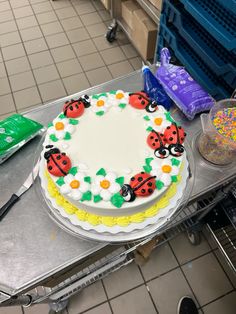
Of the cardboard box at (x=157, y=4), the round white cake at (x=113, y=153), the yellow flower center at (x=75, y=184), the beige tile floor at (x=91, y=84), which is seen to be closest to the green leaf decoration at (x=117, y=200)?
the round white cake at (x=113, y=153)

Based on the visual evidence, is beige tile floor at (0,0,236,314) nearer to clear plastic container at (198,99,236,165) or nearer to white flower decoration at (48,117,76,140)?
clear plastic container at (198,99,236,165)

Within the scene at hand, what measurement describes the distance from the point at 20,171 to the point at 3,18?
2623mm

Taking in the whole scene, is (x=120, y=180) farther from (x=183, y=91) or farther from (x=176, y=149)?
(x=183, y=91)

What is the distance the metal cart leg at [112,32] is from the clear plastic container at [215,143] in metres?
1.94

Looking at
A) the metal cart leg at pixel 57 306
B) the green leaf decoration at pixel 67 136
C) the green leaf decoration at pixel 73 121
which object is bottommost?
the metal cart leg at pixel 57 306

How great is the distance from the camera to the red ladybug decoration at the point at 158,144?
853mm

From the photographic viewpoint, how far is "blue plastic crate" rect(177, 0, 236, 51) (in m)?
1.06

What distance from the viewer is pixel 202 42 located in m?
1.29

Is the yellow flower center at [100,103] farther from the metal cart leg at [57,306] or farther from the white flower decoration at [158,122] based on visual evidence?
the metal cart leg at [57,306]

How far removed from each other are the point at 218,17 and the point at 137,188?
0.87 metres

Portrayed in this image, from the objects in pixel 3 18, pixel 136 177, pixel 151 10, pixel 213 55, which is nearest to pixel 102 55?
pixel 151 10

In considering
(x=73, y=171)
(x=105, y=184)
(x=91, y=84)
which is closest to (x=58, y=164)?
(x=73, y=171)

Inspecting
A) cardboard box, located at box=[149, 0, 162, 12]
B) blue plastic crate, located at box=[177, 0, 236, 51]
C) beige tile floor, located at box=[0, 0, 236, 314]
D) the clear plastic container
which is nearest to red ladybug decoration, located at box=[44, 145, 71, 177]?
the clear plastic container

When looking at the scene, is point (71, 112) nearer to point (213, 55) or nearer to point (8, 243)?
point (8, 243)
